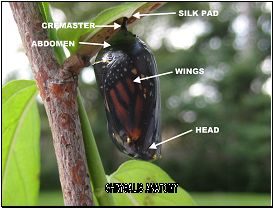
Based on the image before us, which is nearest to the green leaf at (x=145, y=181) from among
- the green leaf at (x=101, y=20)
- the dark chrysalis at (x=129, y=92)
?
the dark chrysalis at (x=129, y=92)

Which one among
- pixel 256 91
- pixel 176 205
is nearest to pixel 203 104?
pixel 256 91

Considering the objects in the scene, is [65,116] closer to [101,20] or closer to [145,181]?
[101,20]

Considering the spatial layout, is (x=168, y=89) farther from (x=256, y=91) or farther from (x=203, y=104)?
(x=256, y=91)

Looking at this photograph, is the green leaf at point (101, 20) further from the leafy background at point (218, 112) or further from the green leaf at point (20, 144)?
the leafy background at point (218, 112)

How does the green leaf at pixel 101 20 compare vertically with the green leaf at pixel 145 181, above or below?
above

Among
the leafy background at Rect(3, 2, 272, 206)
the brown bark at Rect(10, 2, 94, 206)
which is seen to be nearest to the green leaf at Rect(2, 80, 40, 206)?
the brown bark at Rect(10, 2, 94, 206)

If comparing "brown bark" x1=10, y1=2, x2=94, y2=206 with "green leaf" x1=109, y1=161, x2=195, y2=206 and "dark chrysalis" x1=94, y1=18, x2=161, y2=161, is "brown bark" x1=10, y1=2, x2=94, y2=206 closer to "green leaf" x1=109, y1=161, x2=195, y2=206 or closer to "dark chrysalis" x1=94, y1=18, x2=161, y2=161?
"dark chrysalis" x1=94, y1=18, x2=161, y2=161
